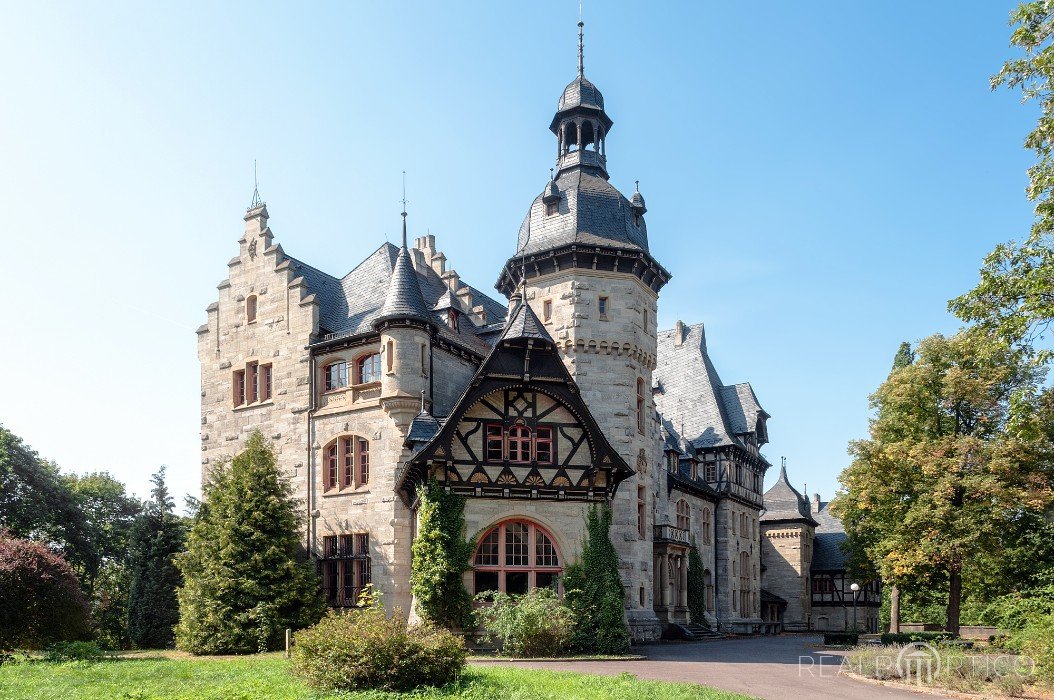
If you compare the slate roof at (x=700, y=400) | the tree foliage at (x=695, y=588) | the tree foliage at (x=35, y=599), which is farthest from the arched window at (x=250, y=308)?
the slate roof at (x=700, y=400)

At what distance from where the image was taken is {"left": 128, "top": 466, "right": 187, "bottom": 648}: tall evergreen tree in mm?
33875

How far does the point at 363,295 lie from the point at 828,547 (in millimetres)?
45324

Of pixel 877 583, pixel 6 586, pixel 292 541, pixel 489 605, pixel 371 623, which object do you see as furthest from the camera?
pixel 877 583

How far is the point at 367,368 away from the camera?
109ft

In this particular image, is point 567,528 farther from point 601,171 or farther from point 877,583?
point 877,583

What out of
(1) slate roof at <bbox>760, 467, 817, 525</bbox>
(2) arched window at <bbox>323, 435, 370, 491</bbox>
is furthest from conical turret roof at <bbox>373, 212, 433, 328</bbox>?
(1) slate roof at <bbox>760, 467, 817, 525</bbox>

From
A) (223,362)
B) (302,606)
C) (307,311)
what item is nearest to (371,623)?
(302,606)

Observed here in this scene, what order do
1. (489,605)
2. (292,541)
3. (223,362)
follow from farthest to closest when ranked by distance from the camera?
(223,362) → (292,541) → (489,605)

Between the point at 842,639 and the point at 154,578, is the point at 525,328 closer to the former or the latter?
the point at 154,578

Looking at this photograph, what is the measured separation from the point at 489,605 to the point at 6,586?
13150 mm

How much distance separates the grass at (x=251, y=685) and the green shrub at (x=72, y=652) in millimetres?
1334

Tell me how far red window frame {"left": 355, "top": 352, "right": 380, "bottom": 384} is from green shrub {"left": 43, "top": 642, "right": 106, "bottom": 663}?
12.1m

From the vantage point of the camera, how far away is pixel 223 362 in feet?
Result: 119

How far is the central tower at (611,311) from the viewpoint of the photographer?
3406 centimetres
